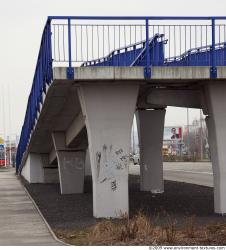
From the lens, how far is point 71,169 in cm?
2538

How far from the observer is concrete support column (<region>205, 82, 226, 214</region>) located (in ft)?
51.7

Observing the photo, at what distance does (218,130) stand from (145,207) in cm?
378

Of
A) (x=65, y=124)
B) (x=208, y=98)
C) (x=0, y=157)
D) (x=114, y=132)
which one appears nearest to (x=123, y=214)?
(x=114, y=132)

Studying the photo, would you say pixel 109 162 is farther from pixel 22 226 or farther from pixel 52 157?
pixel 52 157

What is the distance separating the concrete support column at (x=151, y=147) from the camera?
80.0ft

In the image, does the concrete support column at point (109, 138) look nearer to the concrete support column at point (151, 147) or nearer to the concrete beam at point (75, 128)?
the concrete beam at point (75, 128)

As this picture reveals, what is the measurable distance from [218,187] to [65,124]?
315 inches

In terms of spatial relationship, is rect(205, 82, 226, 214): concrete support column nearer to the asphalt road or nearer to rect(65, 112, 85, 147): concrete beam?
rect(65, 112, 85, 147): concrete beam

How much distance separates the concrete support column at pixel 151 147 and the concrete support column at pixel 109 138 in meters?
8.70

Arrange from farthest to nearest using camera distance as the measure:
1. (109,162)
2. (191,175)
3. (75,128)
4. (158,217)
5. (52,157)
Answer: (191,175) → (52,157) → (75,128) → (109,162) → (158,217)

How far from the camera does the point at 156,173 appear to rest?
25.1 metres

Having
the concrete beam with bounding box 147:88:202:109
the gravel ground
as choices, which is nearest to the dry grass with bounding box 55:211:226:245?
the gravel ground

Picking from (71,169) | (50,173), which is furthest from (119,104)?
(50,173)

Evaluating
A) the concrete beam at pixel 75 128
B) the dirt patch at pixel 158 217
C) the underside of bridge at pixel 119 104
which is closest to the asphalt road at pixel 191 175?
the dirt patch at pixel 158 217
